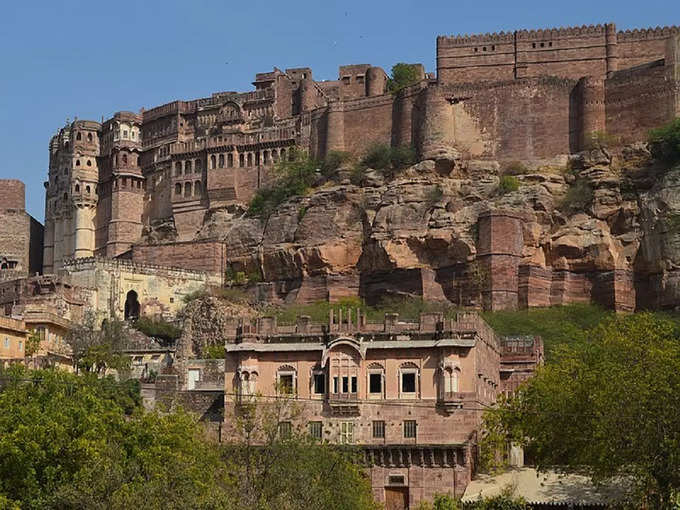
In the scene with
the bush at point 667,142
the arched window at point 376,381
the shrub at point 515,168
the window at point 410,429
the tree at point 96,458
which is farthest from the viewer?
the shrub at point 515,168

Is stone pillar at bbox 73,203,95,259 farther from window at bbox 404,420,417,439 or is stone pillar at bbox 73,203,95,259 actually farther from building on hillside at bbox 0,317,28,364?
window at bbox 404,420,417,439

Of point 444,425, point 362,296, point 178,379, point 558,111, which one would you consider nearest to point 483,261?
point 362,296

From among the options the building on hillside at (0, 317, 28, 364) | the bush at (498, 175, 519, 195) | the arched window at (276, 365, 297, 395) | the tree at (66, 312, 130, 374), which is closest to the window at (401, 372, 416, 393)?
the arched window at (276, 365, 297, 395)

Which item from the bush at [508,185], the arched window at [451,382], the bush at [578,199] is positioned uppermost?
the bush at [508,185]

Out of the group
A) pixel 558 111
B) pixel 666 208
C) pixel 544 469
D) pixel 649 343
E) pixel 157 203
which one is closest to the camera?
pixel 544 469

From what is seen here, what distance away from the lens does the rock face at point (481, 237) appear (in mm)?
97375

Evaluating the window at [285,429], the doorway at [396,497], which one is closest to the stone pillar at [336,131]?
the window at [285,429]

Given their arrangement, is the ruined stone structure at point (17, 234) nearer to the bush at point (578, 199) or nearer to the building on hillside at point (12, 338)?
the building on hillside at point (12, 338)

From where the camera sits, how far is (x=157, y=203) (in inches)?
4879

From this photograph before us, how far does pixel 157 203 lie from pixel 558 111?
34.9 m

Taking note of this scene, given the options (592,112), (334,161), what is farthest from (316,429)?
(334,161)

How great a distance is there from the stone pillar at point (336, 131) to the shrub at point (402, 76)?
7752 mm

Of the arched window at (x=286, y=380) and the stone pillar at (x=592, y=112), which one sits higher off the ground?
the stone pillar at (x=592, y=112)

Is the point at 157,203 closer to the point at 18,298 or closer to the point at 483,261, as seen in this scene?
the point at 18,298
